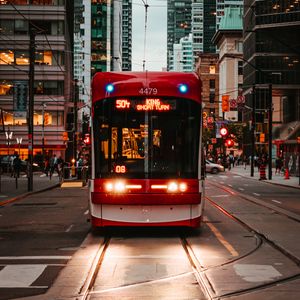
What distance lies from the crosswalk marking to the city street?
0.05 ft

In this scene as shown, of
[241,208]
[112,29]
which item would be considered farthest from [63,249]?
[112,29]

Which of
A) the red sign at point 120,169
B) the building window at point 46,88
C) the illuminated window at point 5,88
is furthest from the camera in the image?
the building window at point 46,88

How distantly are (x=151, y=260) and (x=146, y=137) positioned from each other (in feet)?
11.8

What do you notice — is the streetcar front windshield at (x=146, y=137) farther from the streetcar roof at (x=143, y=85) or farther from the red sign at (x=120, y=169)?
the streetcar roof at (x=143, y=85)

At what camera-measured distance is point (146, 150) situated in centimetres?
1427

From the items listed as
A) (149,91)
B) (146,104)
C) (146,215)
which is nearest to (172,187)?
(146,215)

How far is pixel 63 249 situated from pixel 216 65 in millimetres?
141002

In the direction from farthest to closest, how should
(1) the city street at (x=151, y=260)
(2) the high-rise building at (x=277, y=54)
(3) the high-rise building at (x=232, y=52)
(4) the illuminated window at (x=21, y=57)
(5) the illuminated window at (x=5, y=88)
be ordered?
(3) the high-rise building at (x=232, y=52)
(2) the high-rise building at (x=277, y=54)
(4) the illuminated window at (x=21, y=57)
(5) the illuminated window at (x=5, y=88)
(1) the city street at (x=151, y=260)

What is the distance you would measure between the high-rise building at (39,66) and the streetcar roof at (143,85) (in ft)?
213

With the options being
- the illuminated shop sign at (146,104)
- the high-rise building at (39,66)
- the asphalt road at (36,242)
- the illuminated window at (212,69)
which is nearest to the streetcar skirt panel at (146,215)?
the asphalt road at (36,242)

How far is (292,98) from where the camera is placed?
88.2 m

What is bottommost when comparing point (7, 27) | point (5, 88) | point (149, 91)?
point (149, 91)

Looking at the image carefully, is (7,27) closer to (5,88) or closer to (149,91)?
(5,88)

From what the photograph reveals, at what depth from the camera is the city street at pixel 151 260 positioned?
8.91m
